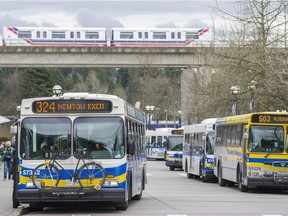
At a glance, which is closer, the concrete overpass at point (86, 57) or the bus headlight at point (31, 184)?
the bus headlight at point (31, 184)

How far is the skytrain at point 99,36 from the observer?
87.7m

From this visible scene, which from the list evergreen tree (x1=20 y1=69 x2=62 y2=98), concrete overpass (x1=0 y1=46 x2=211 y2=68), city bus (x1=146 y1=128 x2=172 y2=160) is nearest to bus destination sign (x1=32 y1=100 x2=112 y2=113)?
concrete overpass (x1=0 y1=46 x2=211 y2=68)

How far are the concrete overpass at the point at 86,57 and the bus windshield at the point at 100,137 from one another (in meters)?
51.8

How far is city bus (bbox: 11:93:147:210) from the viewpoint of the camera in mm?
19891

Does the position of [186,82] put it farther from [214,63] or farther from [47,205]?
[47,205]

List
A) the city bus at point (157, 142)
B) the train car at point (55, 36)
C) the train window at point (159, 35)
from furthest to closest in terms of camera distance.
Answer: the train window at point (159, 35) → the train car at point (55, 36) → the city bus at point (157, 142)

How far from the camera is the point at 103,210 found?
70.0 ft

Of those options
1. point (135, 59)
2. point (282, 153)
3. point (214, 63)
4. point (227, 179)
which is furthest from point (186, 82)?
point (282, 153)

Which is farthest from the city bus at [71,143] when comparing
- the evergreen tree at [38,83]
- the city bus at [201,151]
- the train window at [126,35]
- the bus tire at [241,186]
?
the evergreen tree at [38,83]

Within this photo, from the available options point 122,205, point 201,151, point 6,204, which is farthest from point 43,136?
point 201,151

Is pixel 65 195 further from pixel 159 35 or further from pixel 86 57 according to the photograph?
pixel 159 35

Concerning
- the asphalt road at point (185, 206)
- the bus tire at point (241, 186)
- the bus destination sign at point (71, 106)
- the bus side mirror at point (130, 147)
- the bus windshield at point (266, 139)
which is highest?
the bus destination sign at point (71, 106)

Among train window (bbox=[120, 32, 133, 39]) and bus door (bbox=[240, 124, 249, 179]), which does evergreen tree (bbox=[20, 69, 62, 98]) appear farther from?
bus door (bbox=[240, 124, 249, 179])

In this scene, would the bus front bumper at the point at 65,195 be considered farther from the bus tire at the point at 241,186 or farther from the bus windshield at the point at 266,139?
the bus tire at the point at 241,186
